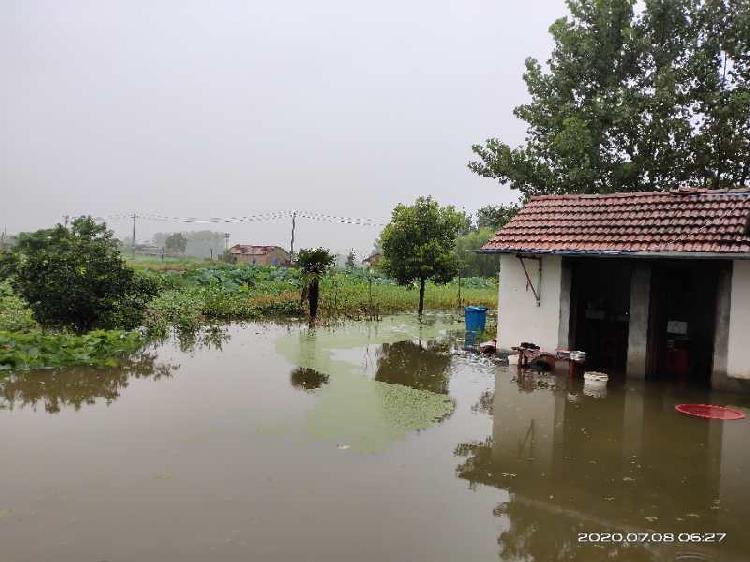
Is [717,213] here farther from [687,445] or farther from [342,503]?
[342,503]

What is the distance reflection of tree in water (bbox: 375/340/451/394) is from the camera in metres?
10.2

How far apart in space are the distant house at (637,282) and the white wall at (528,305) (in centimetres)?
2

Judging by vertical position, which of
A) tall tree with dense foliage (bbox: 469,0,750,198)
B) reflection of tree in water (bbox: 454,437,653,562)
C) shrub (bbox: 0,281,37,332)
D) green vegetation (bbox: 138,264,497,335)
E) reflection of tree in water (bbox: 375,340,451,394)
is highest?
tall tree with dense foliage (bbox: 469,0,750,198)

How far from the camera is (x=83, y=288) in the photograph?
1270 cm

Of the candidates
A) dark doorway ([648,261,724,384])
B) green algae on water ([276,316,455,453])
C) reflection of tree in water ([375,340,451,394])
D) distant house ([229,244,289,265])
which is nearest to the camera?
green algae on water ([276,316,455,453])

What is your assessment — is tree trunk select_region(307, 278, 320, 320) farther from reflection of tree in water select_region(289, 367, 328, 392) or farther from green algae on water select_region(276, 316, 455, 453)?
reflection of tree in water select_region(289, 367, 328, 392)

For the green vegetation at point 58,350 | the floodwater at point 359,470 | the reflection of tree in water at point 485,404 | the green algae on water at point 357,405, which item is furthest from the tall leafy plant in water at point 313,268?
the reflection of tree in water at point 485,404

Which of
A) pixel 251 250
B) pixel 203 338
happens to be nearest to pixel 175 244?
pixel 251 250

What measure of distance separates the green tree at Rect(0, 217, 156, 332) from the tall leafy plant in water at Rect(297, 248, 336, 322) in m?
5.36

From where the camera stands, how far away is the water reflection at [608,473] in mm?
4578

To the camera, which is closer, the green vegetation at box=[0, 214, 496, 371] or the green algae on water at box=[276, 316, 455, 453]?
the green algae on water at box=[276, 316, 455, 453]

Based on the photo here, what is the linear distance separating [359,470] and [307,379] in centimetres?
433

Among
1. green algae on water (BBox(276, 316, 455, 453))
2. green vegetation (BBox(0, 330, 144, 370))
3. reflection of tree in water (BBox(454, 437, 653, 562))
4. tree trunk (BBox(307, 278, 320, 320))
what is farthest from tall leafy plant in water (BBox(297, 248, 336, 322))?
reflection of tree in water (BBox(454, 437, 653, 562))

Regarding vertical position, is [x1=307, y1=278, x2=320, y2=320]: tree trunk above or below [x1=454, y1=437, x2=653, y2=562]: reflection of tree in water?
above
